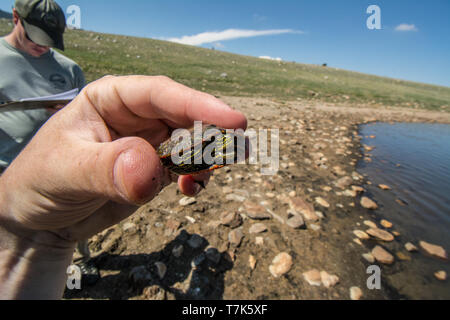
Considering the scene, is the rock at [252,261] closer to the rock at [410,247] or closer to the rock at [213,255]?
the rock at [213,255]

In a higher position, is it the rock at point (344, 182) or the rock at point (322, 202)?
the rock at point (344, 182)

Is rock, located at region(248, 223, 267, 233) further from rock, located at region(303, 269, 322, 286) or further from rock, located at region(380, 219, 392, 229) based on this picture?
rock, located at region(380, 219, 392, 229)

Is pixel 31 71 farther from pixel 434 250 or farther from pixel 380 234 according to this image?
pixel 434 250

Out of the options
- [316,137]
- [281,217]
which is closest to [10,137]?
[281,217]

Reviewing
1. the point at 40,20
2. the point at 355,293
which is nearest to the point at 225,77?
the point at 40,20

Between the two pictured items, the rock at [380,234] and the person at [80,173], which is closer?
the person at [80,173]

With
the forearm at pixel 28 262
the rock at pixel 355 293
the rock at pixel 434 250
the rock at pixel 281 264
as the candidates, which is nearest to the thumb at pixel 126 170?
the forearm at pixel 28 262
